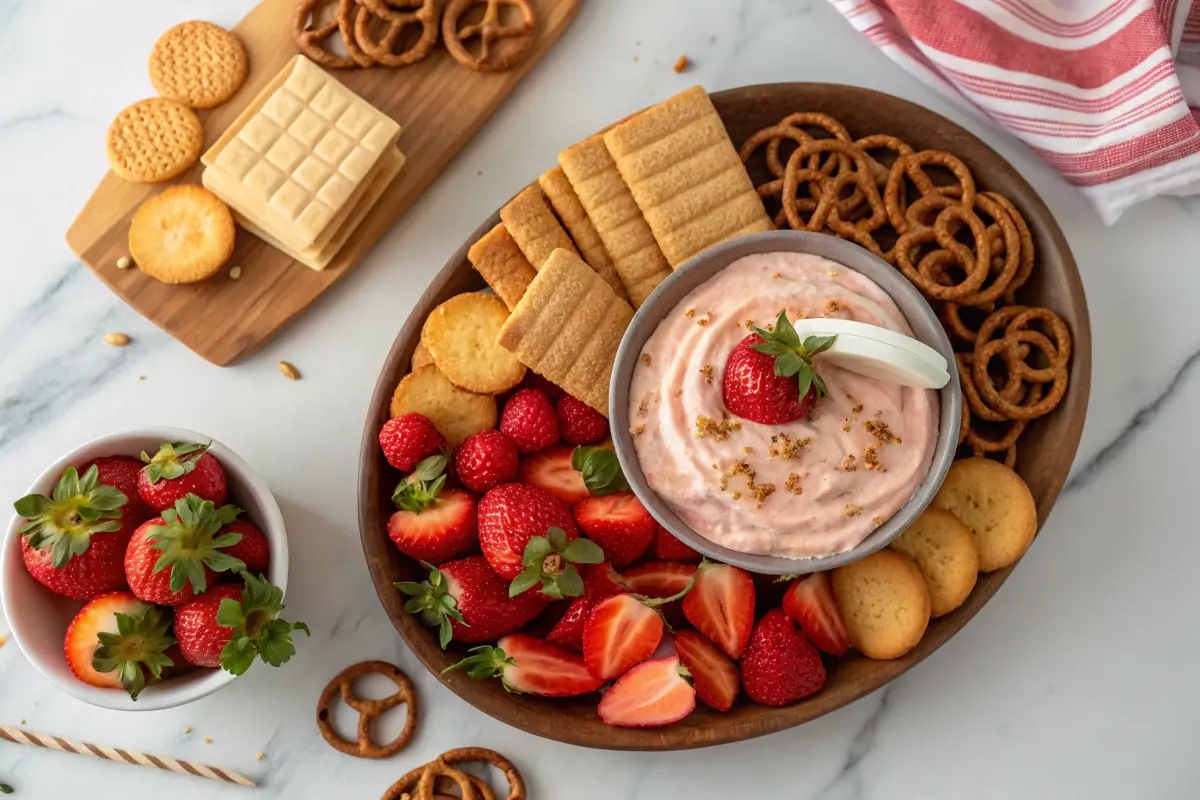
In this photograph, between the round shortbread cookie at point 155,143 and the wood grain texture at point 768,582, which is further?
the round shortbread cookie at point 155,143

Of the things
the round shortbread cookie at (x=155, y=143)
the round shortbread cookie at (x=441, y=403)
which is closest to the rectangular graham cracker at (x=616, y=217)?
the round shortbread cookie at (x=441, y=403)

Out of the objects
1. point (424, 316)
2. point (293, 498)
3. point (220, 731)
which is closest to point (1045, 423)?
point (424, 316)

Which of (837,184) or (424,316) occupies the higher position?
(837,184)

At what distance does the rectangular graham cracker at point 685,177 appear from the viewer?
211cm

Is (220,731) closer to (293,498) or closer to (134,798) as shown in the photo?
(134,798)

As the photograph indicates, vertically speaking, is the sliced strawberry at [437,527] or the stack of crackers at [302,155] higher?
the stack of crackers at [302,155]

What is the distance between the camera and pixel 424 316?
7.09 feet

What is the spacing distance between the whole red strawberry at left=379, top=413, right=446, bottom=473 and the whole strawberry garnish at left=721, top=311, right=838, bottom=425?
2.09ft

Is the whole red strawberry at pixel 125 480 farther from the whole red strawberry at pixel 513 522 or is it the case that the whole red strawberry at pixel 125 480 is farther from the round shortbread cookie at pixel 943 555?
the round shortbread cookie at pixel 943 555

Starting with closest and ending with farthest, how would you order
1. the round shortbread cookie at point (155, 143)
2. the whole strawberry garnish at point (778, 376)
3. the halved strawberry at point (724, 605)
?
1. the whole strawberry garnish at point (778, 376)
2. the halved strawberry at point (724, 605)
3. the round shortbread cookie at point (155, 143)

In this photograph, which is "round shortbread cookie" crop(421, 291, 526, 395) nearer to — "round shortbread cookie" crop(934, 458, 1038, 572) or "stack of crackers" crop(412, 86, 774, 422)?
"stack of crackers" crop(412, 86, 774, 422)

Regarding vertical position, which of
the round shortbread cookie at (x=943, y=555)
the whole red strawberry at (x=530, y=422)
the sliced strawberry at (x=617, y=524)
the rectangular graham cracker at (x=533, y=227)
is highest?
→ the rectangular graham cracker at (x=533, y=227)

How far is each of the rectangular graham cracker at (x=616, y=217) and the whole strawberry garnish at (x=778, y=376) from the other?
1.31 feet

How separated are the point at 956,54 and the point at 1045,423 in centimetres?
82
